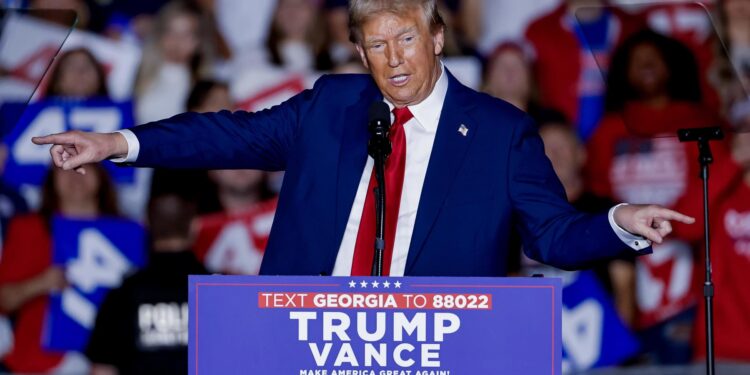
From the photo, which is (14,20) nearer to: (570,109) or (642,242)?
(642,242)

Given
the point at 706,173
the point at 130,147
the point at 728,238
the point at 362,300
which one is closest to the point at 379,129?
the point at 362,300

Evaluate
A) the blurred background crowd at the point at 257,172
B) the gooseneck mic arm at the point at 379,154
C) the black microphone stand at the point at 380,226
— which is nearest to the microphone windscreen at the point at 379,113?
the gooseneck mic arm at the point at 379,154

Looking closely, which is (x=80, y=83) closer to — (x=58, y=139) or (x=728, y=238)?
(x=728, y=238)

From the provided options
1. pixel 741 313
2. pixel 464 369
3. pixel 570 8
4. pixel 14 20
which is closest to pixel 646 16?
pixel 570 8

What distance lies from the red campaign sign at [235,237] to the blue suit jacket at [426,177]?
3.28 meters

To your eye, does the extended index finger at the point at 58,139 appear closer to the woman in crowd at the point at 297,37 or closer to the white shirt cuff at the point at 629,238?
the white shirt cuff at the point at 629,238

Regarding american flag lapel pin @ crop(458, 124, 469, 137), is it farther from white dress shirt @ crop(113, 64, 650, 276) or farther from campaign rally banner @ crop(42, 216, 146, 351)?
campaign rally banner @ crop(42, 216, 146, 351)

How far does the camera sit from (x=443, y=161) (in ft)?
8.90

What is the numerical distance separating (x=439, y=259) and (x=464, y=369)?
443 mm

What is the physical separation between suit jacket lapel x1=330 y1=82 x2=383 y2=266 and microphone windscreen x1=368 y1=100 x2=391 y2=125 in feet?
0.60

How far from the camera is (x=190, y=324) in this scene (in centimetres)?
226

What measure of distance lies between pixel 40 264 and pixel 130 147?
361 cm

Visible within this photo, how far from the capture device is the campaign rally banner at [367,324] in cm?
225

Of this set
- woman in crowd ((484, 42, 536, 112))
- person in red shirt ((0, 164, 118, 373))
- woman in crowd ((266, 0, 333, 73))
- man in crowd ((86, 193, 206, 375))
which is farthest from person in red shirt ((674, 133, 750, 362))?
person in red shirt ((0, 164, 118, 373))
